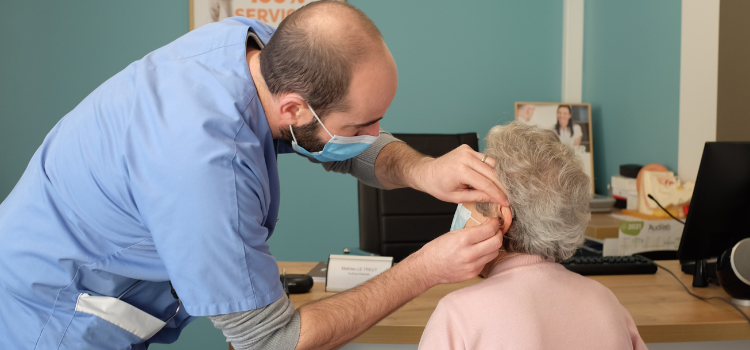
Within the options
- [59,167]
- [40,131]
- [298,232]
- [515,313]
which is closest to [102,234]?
[59,167]

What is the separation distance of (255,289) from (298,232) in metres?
2.60

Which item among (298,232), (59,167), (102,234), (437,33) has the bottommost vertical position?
(298,232)

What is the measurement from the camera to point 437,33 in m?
3.54

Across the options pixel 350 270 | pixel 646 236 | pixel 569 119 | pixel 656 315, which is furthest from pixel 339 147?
pixel 569 119

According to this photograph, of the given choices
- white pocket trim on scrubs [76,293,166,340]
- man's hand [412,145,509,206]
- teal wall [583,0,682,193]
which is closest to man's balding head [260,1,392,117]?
man's hand [412,145,509,206]

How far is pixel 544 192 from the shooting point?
1.16 metres

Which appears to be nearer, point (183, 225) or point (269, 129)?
point (183, 225)

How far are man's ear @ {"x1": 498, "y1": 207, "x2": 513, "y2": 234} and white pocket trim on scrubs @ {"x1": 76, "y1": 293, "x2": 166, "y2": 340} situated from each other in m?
0.79

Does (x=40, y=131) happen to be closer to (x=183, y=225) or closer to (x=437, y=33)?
(x=437, y=33)

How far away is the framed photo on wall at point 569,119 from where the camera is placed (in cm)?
333

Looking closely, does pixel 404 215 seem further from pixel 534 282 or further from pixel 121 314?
pixel 121 314

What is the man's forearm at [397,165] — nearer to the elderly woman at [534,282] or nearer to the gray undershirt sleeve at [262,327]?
the elderly woman at [534,282]

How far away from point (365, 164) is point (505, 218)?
1.73 ft

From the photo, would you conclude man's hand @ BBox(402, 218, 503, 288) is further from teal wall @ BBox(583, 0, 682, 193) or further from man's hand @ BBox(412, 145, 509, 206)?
teal wall @ BBox(583, 0, 682, 193)
